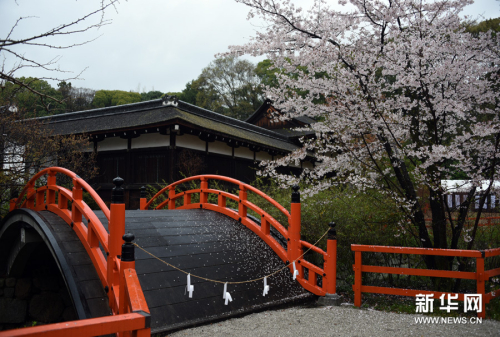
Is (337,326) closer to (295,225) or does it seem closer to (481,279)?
(295,225)

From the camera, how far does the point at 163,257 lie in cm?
502

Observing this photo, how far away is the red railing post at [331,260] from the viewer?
5.06 m

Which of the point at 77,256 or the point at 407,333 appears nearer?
the point at 407,333

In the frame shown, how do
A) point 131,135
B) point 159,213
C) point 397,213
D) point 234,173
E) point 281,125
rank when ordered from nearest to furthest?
1. point 397,213
2. point 159,213
3. point 131,135
4. point 234,173
5. point 281,125

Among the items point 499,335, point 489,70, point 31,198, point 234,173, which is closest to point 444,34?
point 489,70

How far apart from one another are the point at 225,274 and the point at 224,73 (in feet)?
104

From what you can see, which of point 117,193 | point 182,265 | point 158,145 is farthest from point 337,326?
point 158,145

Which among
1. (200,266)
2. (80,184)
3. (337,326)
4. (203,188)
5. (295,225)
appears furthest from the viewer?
(203,188)

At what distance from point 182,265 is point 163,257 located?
0.30 meters

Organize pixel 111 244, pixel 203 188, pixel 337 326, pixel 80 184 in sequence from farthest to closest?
pixel 203 188 → pixel 80 184 → pixel 337 326 → pixel 111 244

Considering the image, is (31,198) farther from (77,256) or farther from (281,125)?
(281,125)

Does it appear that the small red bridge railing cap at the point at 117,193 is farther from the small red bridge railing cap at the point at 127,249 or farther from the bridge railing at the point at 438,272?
the bridge railing at the point at 438,272

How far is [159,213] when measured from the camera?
6766 mm

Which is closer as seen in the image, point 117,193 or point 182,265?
point 117,193
